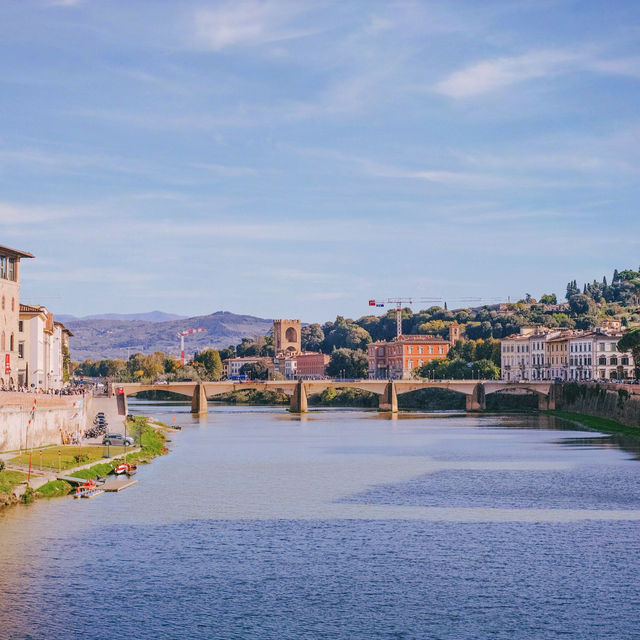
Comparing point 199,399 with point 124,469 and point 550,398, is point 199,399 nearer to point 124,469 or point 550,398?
point 550,398

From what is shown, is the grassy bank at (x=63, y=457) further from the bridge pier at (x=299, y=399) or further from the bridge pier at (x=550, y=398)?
the bridge pier at (x=550, y=398)

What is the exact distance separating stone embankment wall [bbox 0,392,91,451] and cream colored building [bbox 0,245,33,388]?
960 centimetres

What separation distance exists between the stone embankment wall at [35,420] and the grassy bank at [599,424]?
43780 mm

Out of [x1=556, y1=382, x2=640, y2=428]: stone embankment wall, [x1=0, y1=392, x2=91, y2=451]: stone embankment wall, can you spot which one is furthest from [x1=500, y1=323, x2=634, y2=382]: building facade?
[x1=0, y1=392, x2=91, y2=451]: stone embankment wall

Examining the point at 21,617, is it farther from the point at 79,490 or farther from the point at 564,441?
the point at 564,441

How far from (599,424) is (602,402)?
440 inches

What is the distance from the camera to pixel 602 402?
111 meters

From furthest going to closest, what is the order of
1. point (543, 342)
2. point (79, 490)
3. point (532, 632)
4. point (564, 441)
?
point (543, 342)
point (564, 441)
point (79, 490)
point (532, 632)

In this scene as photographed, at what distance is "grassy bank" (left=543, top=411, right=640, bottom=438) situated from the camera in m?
89.1

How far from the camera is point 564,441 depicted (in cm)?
8369

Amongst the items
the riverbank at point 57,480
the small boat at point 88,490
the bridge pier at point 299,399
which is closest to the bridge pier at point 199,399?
the bridge pier at point 299,399

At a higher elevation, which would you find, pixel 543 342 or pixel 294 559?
pixel 543 342

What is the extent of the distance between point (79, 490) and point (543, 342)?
438ft

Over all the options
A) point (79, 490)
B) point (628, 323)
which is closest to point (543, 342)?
point (628, 323)
